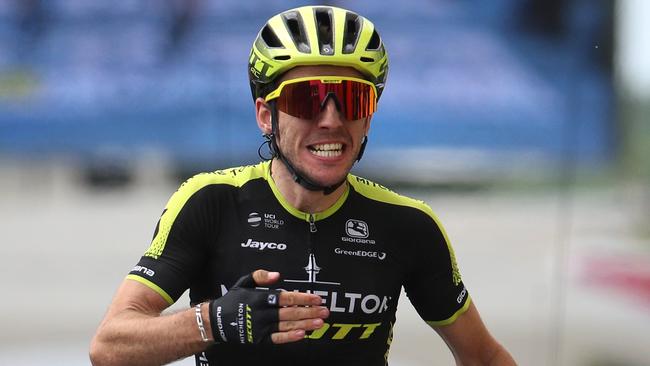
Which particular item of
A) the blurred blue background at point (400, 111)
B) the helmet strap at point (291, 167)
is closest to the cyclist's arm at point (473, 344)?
the helmet strap at point (291, 167)

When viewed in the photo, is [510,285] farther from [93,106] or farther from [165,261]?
[165,261]

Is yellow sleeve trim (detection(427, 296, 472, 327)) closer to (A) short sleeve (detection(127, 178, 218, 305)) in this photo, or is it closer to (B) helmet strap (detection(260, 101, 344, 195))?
(B) helmet strap (detection(260, 101, 344, 195))

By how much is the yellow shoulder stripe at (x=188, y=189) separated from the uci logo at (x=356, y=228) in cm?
28

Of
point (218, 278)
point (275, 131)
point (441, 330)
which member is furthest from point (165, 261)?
point (441, 330)

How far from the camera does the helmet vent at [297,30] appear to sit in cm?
258

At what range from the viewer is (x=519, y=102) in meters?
10.2

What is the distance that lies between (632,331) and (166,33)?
18.1 feet

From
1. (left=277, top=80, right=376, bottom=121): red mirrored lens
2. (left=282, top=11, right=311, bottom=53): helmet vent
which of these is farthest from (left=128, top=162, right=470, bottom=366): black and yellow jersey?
(left=282, top=11, right=311, bottom=53): helmet vent

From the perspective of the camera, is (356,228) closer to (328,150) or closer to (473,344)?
(328,150)

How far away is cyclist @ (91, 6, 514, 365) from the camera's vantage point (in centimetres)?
252

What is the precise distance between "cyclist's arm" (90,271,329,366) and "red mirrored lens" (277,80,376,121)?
1.61ft

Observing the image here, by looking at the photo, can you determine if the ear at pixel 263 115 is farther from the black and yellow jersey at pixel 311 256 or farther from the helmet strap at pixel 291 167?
the black and yellow jersey at pixel 311 256

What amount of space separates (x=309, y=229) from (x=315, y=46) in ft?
1.57

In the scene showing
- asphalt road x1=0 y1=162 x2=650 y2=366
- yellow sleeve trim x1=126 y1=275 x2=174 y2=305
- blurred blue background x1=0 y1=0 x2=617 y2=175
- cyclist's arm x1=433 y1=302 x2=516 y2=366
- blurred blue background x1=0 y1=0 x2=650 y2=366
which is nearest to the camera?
yellow sleeve trim x1=126 y1=275 x2=174 y2=305
